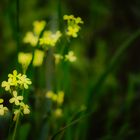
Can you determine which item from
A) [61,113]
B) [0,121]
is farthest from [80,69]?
[61,113]

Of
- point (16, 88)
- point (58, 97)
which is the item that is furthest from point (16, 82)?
point (58, 97)

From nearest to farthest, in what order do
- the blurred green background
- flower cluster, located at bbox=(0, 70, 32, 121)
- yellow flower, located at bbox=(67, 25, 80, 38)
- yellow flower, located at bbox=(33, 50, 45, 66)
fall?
flower cluster, located at bbox=(0, 70, 32, 121) < yellow flower, located at bbox=(67, 25, 80, 38) < yellow flower, located at bbox=(33, 50, 45, 66) < the blurred green background

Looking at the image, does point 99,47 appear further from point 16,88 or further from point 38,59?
point 16,88

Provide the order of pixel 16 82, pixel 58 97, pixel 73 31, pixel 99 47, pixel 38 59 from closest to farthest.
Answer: pixel 16 82 → pixel 73 31 → pixel 58 97 → pixel 38 59 → pixel 99 47

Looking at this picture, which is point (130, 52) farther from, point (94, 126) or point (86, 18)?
point (94, 126)

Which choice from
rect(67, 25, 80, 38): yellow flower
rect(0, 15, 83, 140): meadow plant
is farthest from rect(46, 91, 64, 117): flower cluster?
rect(67, 25, 80, 38): yellow flower

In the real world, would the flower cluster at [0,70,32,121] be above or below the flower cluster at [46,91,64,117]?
below

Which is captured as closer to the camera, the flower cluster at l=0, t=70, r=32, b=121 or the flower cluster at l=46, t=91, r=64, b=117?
the flower cluster at l=0, t=70, r=32, b=121

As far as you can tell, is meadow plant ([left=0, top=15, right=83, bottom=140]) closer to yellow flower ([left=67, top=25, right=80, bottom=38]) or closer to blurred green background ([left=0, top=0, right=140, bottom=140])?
yellow flower ([left=67, top=25, right=80, bottom=38])

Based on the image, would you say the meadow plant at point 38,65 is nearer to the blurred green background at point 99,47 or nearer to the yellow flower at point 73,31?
the yellow flower at point 73,31

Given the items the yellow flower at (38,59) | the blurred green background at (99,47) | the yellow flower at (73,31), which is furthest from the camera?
the blurred green background at (99,47)

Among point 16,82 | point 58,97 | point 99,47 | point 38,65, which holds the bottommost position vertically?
point 16,82

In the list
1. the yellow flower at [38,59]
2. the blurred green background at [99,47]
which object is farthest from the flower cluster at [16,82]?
the blurred green background at [99,47]
